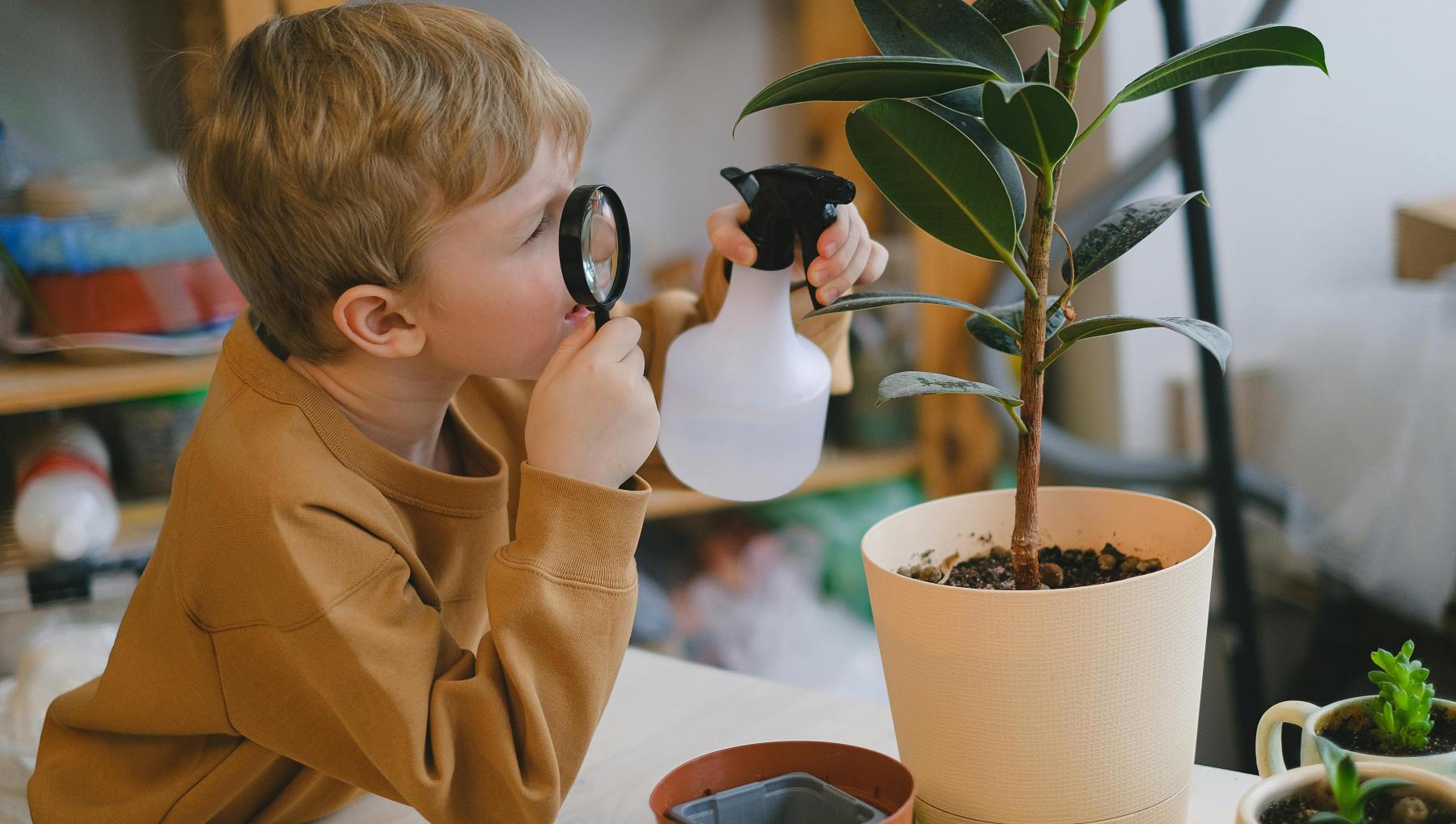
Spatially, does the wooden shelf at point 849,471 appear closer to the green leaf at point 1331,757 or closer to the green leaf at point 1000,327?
the green leaf at point 1000,327

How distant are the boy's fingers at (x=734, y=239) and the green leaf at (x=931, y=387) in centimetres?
17

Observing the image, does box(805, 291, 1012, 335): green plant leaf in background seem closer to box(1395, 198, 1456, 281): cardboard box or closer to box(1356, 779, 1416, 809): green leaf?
box(1356, 779, 1416, 809): green leaf

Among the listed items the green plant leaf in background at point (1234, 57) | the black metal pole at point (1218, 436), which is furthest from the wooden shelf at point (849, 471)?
the green plant leaf in background at point (1234, 57)

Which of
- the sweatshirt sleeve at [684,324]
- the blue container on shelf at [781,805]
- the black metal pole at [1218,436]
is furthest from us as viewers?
the black metal pole at [1218,436]

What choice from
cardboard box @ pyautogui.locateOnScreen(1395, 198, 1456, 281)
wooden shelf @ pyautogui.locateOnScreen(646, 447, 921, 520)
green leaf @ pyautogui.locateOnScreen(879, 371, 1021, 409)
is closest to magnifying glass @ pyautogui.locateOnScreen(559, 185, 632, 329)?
green leaf @ pyautogui.locateOnScreen(879, 371, 1021, 409)

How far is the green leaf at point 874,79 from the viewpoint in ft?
1.85

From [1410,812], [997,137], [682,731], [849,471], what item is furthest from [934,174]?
[849,471]

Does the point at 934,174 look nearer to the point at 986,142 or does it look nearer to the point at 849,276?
the point at 986,142

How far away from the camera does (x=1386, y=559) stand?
1509 mm

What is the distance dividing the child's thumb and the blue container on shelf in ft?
0.93

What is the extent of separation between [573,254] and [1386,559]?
1.25 m

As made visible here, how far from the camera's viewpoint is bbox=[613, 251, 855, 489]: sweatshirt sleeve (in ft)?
3.29

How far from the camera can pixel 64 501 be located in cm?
141

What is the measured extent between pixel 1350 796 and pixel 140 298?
144 centimetres
